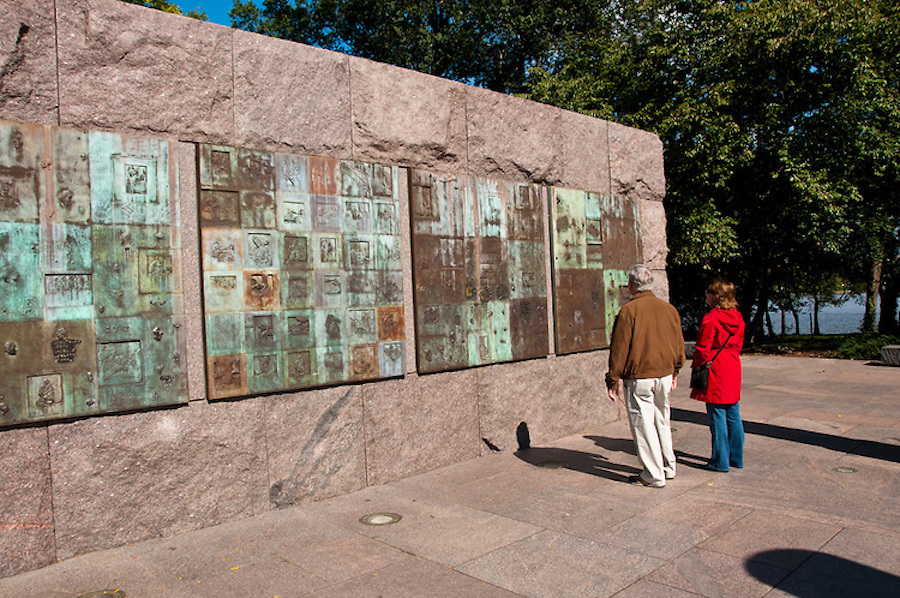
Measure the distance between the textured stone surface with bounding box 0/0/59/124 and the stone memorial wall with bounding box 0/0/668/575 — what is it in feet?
0.04

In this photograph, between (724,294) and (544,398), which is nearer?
(724,294)

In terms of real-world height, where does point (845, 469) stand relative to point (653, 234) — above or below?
below

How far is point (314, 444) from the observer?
17.1 feet

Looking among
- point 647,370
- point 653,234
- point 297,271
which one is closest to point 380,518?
point 297,271

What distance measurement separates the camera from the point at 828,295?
107 ft

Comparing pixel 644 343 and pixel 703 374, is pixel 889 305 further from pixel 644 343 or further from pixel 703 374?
pixel 644 343

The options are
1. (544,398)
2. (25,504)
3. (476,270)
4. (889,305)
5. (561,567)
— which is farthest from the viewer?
(889,305)

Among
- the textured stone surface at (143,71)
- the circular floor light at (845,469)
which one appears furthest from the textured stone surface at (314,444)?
the circular floor light at (845,469)

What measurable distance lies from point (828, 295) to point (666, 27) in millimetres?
21967

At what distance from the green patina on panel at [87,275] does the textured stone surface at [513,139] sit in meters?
2.99

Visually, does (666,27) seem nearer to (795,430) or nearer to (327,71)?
(795,430)

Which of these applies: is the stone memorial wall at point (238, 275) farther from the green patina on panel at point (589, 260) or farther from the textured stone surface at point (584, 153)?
the textured stone surface at point (584, 153)

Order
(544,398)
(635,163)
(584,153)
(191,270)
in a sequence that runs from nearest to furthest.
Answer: (191,270) → (544,398) → (584,153) → (635,163)

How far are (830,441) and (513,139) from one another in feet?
14.3
